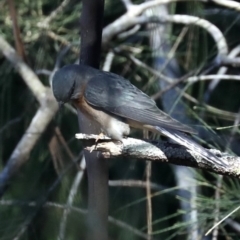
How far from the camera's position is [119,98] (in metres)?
1.73

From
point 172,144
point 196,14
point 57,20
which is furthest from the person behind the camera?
point 57,20

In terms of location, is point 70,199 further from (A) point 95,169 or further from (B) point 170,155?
(B) point 170,155

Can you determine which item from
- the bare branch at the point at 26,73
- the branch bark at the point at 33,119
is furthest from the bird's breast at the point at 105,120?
the bare branch at the point at 26,73

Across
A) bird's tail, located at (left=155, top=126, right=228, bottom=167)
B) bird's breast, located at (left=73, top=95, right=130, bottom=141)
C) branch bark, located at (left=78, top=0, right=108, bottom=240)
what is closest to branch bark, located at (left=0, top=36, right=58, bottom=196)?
bird's breast, located at (left=73, top=95, right=130, bottom=141)

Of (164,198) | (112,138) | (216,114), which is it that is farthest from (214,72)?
(112,138)

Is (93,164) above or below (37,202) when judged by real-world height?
above

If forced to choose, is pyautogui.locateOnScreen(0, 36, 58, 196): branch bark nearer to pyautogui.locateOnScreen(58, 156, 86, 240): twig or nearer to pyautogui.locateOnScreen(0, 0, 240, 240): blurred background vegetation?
pyautogui.locateOnScreen(0, 0, 240, 240): blurred background vegetation

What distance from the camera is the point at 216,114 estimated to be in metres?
2.27

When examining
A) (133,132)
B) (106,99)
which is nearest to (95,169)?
(106,99)

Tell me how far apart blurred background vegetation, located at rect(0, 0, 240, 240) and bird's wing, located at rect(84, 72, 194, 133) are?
23 centimetres

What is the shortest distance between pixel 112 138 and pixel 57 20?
946 millimetres

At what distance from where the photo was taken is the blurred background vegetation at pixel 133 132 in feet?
6.13

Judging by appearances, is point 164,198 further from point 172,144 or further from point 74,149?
point 172,144

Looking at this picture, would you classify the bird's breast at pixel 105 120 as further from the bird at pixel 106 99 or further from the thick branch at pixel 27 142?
the thick branch at pixel 27 142
